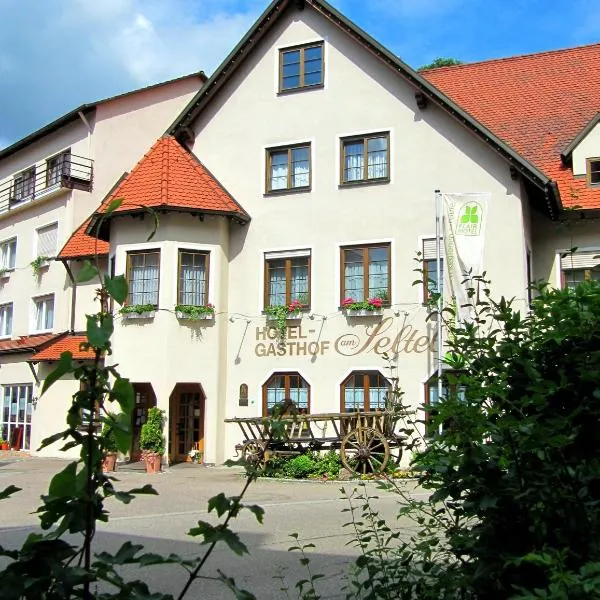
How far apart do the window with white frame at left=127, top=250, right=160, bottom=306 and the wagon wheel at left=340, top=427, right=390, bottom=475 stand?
A: 6.77m

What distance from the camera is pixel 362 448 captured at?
15.5 m

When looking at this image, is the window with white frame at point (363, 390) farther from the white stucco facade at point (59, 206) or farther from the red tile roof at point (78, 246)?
the white stucco facade at point (59, 206)

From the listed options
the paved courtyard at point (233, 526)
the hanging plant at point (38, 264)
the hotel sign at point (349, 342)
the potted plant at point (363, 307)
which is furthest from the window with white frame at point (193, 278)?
the hanging plant at point (38, 264)

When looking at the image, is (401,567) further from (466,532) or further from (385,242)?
(385,242)

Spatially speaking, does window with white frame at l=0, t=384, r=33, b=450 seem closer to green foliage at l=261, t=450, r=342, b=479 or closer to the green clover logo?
green foliage at l=261, t=450, r=342, b=479

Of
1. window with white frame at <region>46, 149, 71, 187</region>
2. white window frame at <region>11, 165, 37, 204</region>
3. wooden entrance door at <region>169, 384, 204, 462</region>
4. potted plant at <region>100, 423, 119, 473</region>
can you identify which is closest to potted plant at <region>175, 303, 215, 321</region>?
wooden entrance door at <region>169, 384, 204, 462</region>

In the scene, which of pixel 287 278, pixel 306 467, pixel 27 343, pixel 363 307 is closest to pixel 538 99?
pixel 363 307

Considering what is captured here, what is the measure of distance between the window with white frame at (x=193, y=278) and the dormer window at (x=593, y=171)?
9934 mm

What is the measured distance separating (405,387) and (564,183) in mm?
6642

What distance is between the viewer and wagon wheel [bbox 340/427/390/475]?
608 inches

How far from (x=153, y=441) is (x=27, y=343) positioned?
1061 centimetres

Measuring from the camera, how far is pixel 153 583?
6551 mm

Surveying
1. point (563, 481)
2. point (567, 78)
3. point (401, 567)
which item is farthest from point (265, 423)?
point (567, 78)

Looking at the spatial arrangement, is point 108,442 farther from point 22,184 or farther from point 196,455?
point 22,184
